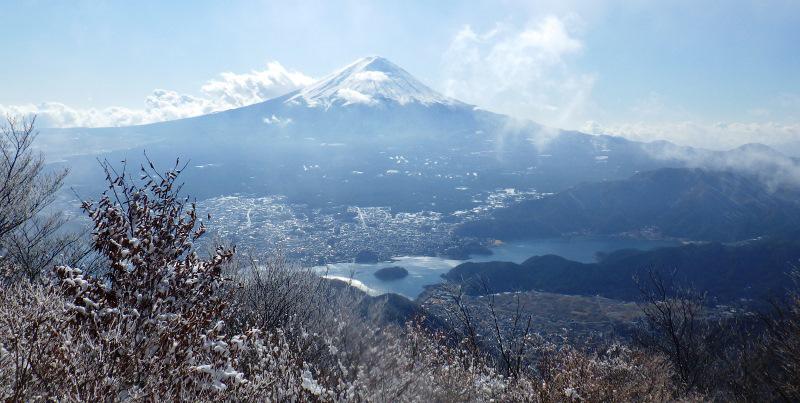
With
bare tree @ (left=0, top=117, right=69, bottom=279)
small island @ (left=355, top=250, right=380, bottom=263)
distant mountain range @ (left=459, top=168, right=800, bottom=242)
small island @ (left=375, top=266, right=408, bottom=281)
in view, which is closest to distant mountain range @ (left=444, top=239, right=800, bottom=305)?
small island @ (left=375, top=266, right=408, bottom=281)

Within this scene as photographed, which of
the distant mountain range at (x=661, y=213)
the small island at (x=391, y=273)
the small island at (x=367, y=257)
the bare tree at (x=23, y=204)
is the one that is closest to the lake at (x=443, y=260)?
the small island at (x=391, y=273)

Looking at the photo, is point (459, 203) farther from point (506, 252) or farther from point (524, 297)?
point (524, 297)

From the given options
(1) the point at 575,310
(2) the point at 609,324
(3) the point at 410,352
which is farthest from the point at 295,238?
(3) the point at 410,352

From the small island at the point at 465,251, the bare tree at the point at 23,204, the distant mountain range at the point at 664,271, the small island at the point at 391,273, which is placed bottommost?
the small island at the point at 465,251

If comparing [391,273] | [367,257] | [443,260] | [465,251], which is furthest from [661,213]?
[391,273]

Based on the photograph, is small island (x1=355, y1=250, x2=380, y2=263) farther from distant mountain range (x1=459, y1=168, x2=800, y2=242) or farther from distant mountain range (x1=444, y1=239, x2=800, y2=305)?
distant mountain range (x1=459, y1=168, x2=800, y2=242)

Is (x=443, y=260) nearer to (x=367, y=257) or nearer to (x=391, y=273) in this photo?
(x=367, y=257)

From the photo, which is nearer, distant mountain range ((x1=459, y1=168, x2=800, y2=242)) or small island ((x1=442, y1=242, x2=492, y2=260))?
small island ((x1=442, y1=242, x2=492, y2=260))

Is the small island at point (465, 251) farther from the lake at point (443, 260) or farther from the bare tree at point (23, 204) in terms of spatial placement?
the bare tree at point (23, 204)
